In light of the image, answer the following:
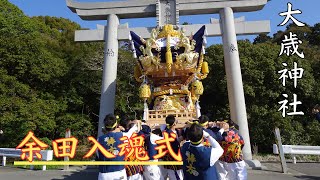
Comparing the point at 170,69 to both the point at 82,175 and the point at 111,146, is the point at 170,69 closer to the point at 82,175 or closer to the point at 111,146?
the point at 82,175

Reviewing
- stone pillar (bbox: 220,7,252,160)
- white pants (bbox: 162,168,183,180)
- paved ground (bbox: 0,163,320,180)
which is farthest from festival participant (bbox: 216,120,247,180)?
stone pillar (bbox: 220,7,252,160)

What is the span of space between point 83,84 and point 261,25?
9.62m

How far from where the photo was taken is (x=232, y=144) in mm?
4848

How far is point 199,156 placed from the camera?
2936 mm

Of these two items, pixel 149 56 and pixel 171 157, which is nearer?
pixel 171 157

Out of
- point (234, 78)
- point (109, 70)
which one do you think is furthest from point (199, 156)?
point (109, 70)

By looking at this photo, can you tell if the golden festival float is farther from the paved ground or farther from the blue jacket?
the blue jacket

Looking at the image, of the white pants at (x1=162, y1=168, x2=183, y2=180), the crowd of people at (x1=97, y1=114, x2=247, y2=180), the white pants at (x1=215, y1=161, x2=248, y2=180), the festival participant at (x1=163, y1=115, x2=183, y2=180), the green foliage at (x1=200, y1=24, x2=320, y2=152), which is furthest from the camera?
the green foliage at (x1=200, y1=24, x2=320, y2=152)

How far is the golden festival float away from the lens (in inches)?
322

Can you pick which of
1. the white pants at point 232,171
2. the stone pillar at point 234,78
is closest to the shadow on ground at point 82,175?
the white pants at point 232,171

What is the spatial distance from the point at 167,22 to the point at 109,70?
2965mm

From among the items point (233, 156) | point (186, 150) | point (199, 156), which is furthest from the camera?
point (233, 156)

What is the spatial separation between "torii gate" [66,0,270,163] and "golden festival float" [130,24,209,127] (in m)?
2.02

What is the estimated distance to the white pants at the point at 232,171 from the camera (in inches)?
190
